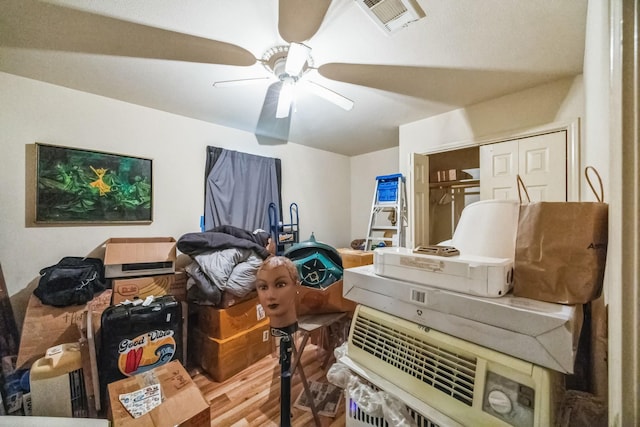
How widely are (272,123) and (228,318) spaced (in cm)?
206

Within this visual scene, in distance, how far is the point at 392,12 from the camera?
4.02 feet

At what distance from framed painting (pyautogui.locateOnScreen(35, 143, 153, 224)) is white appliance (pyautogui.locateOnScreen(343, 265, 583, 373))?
2333 mm

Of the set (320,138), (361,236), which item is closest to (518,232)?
(320,138)

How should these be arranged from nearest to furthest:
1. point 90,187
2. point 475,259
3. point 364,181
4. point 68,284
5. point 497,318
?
point 497,318 → point 475,259 → point 68,284 → point 90,187 → point 364,181

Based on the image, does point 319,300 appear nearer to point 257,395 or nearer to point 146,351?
point 257,395

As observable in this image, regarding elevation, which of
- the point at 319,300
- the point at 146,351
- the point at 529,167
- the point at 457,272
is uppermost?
the point at 529,167

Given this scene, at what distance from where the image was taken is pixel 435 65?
67.4 inches

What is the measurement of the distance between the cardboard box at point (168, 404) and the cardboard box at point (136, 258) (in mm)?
786

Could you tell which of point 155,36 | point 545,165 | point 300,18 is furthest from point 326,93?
point 545,165

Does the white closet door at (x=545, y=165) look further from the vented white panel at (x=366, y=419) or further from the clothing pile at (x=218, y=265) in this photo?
the clothing pile at (x=218, y=265)

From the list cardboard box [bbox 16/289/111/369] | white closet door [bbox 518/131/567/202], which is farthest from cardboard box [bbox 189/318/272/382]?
white closet door [bbox 518/131/567/202]

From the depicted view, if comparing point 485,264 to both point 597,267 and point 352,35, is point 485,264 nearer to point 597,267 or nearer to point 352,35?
point 597,267

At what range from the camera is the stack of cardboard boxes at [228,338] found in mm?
1866

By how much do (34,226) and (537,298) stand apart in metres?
3.02
